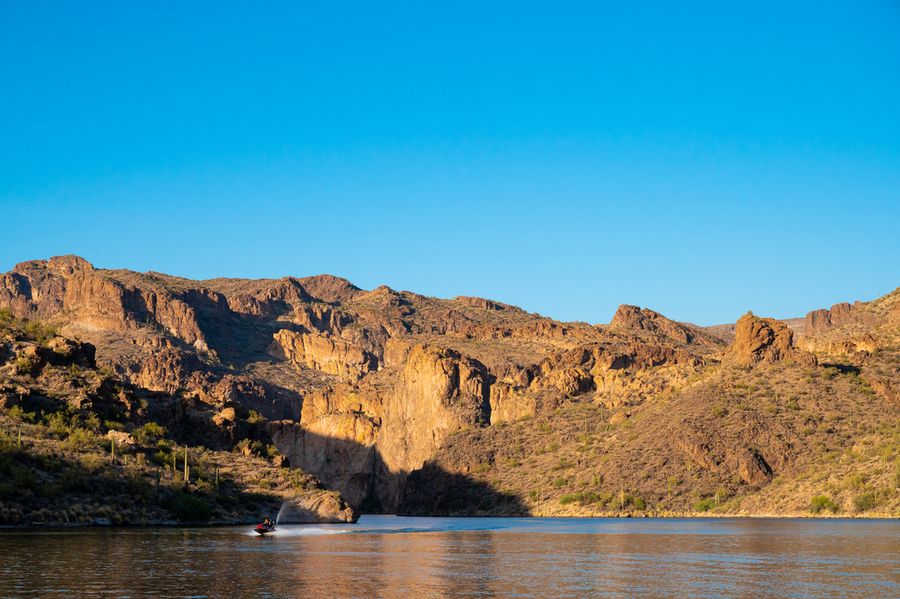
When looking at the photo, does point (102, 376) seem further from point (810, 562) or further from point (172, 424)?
point (810, 562)

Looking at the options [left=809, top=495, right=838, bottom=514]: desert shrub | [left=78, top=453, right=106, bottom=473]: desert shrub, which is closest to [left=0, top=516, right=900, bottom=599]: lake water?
[left=78, top=453, right=106, bottom=473]: desert shrub

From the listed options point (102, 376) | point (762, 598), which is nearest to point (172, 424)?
point (102, 376)

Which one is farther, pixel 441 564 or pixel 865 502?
Result: pixel 865 502

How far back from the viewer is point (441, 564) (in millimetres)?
64688

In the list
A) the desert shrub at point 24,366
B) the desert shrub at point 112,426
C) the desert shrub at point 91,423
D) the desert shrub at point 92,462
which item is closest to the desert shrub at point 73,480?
the desert shrub at point 92,462

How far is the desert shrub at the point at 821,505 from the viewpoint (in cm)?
13125

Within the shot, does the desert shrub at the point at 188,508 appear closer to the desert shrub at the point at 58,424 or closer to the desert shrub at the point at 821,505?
the desert shrub at the point at 58,424

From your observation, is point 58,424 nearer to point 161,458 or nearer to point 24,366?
point 161,458

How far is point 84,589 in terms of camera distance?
4759 centimetres

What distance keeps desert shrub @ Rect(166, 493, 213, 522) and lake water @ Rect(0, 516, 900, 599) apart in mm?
4688

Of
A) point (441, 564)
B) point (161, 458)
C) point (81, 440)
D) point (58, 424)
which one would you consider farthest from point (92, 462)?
point (441, 564)

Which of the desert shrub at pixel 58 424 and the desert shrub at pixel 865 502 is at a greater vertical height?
the desert shrub at pixel 58 424

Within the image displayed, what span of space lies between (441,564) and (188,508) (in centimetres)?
3798

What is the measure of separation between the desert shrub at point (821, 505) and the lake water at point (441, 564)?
122ft
